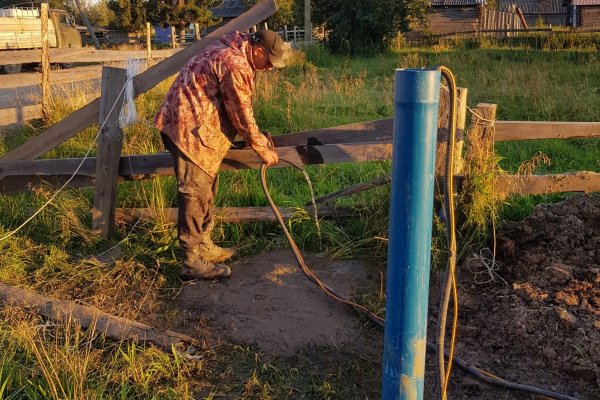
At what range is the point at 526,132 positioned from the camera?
15.4 feet

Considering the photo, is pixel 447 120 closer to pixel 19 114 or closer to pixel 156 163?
pixel 156 163

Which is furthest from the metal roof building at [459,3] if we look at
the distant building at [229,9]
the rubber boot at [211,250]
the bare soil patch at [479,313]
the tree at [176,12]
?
the rubber boot at [211,250]

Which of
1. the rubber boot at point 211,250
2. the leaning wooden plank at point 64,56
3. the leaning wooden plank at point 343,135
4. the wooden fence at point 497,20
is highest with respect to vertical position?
the wooden fence at point 497,20

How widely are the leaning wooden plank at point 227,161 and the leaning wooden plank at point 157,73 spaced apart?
21 centimetres

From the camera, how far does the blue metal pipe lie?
2053 mm

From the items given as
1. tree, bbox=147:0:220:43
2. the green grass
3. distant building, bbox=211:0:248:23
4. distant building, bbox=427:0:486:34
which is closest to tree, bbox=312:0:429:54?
distant building, bbox=427:0:486:34

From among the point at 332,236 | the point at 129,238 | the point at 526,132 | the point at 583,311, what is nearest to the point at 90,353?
the point at 129,238

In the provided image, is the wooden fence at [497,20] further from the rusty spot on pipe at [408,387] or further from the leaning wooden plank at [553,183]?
the rusty spot on pipe at [408,387]

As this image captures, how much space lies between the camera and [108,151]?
16.7 feet

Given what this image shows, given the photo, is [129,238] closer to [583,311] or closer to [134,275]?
[134,275]

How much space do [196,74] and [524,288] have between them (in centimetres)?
270

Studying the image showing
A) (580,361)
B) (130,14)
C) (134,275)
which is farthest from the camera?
(130,14)

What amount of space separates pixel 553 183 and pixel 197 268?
9.32 ft

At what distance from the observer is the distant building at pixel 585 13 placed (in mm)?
41688
